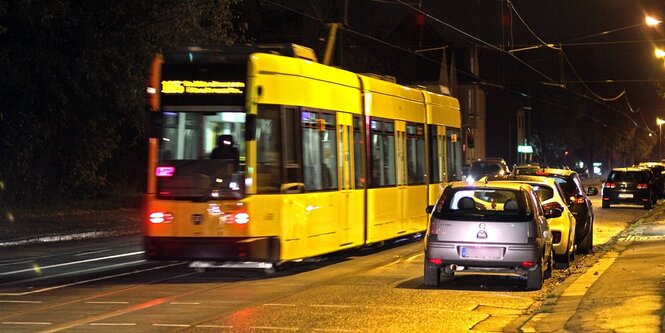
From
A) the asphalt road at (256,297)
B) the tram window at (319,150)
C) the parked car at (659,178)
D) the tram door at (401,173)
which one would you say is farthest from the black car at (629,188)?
the tram window at (319,150)

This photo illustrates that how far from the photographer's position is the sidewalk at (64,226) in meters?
25.9

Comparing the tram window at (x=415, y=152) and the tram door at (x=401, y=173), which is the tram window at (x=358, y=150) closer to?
the tram door at (x=401, y=173)

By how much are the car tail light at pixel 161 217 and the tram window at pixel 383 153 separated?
534cm

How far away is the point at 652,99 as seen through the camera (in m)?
121

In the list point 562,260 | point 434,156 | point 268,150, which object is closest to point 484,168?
point 434,156

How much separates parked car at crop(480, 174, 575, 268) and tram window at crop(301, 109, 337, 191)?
2.72 m

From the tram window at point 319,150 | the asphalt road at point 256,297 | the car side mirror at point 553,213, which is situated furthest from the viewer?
the car side mirror at point 553,213

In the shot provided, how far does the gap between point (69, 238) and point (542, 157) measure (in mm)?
85516

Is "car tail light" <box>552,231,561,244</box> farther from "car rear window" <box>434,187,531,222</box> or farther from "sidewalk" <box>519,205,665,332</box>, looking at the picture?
"car rear window" <box>434,187,531,222</box>

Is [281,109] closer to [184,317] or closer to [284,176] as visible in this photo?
[284,176]

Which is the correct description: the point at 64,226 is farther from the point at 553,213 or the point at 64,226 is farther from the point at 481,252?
the point at 481,252

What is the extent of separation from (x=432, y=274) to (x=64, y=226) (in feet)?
57.1

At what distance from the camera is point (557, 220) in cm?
1723

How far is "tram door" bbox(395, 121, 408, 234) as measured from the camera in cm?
2092
